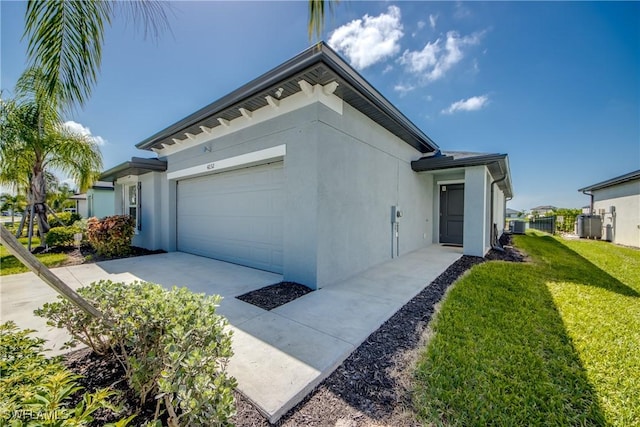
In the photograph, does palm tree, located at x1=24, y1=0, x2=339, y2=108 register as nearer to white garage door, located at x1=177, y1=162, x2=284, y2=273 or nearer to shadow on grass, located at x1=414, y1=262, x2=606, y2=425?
white garage door, located at x1=177, y1=162, x2=284, y2=273

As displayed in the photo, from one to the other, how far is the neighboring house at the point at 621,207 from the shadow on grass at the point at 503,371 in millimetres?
12923

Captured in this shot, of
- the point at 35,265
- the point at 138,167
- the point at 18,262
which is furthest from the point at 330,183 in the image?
the point at 18,262

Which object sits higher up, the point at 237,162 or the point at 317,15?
the point at 317,15

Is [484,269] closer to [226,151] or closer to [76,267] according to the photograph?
[226,151]

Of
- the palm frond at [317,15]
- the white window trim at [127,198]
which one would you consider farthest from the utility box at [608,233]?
the white window trim at [127,198]

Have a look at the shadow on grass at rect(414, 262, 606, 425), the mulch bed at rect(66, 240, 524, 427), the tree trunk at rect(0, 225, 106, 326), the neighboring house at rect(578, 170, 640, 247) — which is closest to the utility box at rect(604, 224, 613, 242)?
the neighboring house at rect(578, 170, 640, 247)

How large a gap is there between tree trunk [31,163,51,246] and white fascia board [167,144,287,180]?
492cm

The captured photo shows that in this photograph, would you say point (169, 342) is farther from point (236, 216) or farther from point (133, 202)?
point (133, 202)

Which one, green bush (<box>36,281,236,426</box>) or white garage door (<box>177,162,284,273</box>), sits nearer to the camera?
green bush (<box>36,281,236,426</box>)

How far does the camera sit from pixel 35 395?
3.88 feet

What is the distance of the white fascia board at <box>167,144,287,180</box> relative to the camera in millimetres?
5460

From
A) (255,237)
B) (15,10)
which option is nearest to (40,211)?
(255,237)

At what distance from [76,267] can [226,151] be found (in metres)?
5.26

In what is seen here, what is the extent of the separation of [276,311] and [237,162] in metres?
4.03
